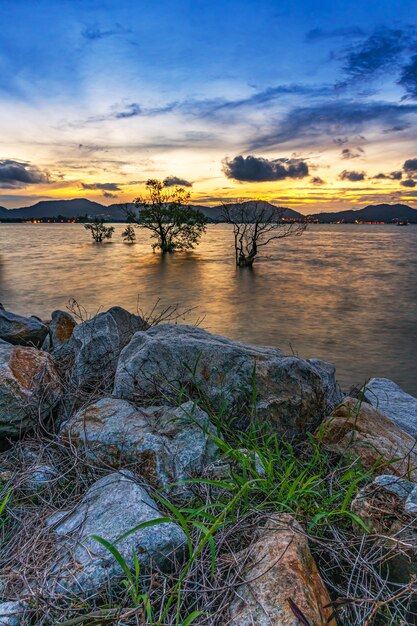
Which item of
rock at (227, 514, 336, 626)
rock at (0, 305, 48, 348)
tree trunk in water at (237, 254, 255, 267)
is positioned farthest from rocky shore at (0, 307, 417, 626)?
tree trunk in water at (237, 254, 255, 267)

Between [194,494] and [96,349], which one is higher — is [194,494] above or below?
below

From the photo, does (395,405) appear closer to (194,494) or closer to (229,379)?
(229,379)

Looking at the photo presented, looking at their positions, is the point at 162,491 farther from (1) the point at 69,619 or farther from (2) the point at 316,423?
(2) the point at 316,423

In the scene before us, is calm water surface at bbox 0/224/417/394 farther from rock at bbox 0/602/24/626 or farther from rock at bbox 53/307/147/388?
rock at bbox 0/602/24/626

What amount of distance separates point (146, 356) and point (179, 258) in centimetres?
4013

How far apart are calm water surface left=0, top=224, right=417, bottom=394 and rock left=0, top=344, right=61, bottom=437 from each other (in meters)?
8.32

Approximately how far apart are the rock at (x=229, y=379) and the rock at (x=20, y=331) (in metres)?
2.98

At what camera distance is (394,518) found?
2389 mm

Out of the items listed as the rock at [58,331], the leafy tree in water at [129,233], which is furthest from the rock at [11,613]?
the leafy tree in water at [129,233]

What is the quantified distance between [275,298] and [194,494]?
2093cm

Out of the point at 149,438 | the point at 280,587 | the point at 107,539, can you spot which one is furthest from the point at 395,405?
the point at 107,539

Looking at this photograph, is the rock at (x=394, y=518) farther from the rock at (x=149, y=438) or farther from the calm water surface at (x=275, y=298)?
the calm water surface at (x=275, y=298)

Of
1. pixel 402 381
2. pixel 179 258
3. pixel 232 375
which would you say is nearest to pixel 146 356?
pixel 232 375

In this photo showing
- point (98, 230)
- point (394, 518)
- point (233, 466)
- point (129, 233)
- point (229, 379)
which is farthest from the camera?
point (98, 230)
